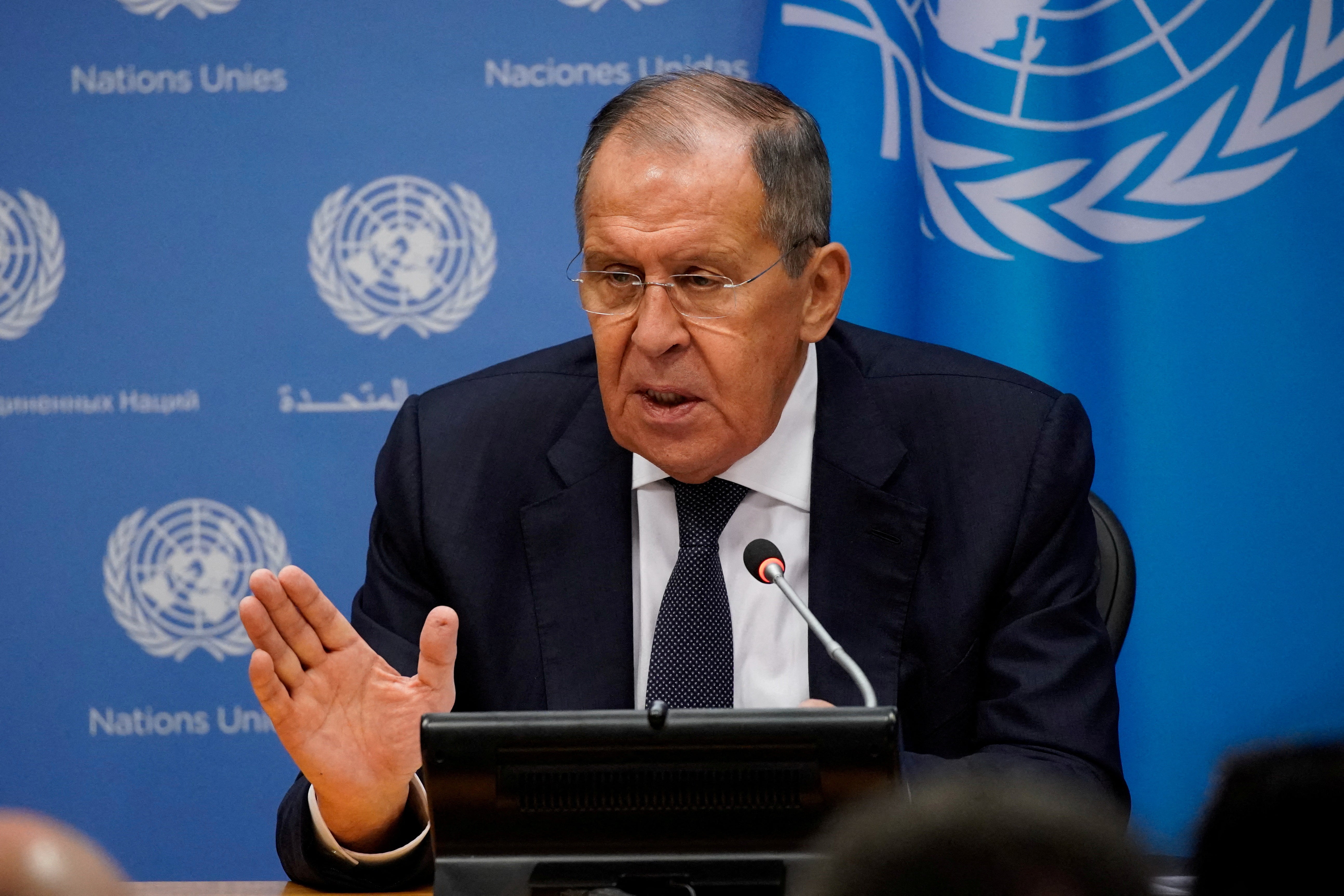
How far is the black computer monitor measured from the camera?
119cm

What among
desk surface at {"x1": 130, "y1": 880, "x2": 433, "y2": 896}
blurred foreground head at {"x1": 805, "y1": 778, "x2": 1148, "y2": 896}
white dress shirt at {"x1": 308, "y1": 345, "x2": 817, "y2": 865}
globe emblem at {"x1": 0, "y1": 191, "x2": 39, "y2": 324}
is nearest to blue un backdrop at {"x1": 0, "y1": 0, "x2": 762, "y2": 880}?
globe emblem at {"x1": 0, "y1": 191, "x2": 39, "y2": 324}

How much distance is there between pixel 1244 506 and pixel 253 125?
107 inches

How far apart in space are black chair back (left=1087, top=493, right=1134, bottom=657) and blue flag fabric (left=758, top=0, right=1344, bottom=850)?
2.49ft

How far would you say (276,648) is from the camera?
5.61 ft

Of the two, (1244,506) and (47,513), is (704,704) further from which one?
(47,513)

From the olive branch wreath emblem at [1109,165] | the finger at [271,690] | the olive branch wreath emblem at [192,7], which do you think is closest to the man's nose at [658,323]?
the finger at [271,690]

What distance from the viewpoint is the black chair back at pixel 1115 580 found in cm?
231

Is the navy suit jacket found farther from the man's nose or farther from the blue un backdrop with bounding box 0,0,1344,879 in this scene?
the blue un backdrop with bounding box 0,0,1344,879

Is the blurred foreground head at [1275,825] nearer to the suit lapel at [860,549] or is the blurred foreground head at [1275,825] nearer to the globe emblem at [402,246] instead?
the suit lapel at [860,549]

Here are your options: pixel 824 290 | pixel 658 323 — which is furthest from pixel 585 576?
pixel 824 290

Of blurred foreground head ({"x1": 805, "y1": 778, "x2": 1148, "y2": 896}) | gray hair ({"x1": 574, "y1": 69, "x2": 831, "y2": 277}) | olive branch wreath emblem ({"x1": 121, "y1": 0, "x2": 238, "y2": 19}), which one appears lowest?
blurred foreground head ({"x1": 805, "y1": 778, "x2": 1148, "y2": 896})

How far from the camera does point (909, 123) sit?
10.0ft

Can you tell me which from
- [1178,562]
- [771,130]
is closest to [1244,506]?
[1178,562]

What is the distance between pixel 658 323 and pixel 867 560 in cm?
53
